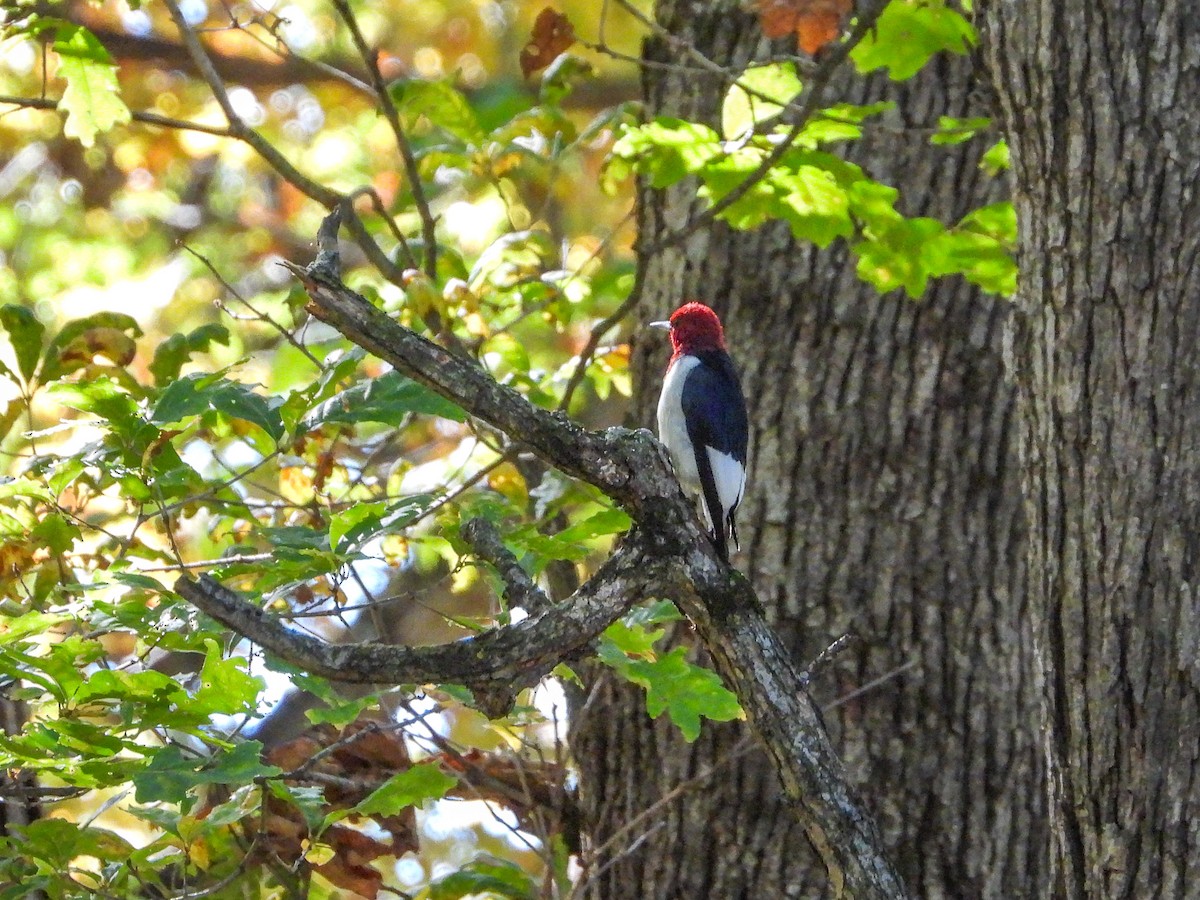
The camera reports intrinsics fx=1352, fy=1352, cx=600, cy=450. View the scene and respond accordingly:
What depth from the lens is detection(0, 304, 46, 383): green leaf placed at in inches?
114

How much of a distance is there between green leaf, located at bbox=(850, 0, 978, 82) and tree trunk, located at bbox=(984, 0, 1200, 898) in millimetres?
426

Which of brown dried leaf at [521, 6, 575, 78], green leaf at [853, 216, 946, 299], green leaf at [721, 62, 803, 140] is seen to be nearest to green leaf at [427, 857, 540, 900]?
green leaf at [853, 216, 946, 299]

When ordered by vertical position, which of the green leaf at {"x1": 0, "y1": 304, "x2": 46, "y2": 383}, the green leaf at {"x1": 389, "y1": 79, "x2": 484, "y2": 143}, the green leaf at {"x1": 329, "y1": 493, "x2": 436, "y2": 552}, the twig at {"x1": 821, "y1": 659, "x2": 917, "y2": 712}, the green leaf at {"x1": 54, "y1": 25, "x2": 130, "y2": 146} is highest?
the green leaf at {"x1": 54, "y1": 25, "x2": 130, "y2": 146}

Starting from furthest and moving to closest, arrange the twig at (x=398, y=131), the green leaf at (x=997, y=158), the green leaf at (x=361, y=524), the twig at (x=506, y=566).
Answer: the twig at (x=398, y=131), the green leaf at (x=997, y=158), the twig at (x=506, y=566), the green leaf at (x=361, y=524)

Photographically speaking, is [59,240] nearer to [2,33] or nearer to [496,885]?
[2,33]

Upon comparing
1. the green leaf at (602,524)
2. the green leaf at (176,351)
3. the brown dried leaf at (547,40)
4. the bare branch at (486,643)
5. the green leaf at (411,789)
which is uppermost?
the brown dried leaf at (547,40)

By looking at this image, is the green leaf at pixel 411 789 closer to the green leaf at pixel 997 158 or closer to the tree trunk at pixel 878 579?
the tree trunk at pixel 878 579

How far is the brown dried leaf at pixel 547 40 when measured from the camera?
414cm

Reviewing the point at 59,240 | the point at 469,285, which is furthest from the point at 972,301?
the point at 59,240

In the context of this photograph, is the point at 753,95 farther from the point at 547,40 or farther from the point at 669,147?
the point at 547,40

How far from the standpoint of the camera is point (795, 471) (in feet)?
12.4

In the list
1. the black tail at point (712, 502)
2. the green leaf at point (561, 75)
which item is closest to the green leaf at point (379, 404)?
the black tail at point (712, 502)

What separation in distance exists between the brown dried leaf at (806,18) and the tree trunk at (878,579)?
0.32m

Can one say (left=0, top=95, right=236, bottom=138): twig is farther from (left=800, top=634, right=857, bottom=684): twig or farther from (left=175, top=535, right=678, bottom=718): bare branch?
(left=800, top=634, right=857, bottom=684): twig
